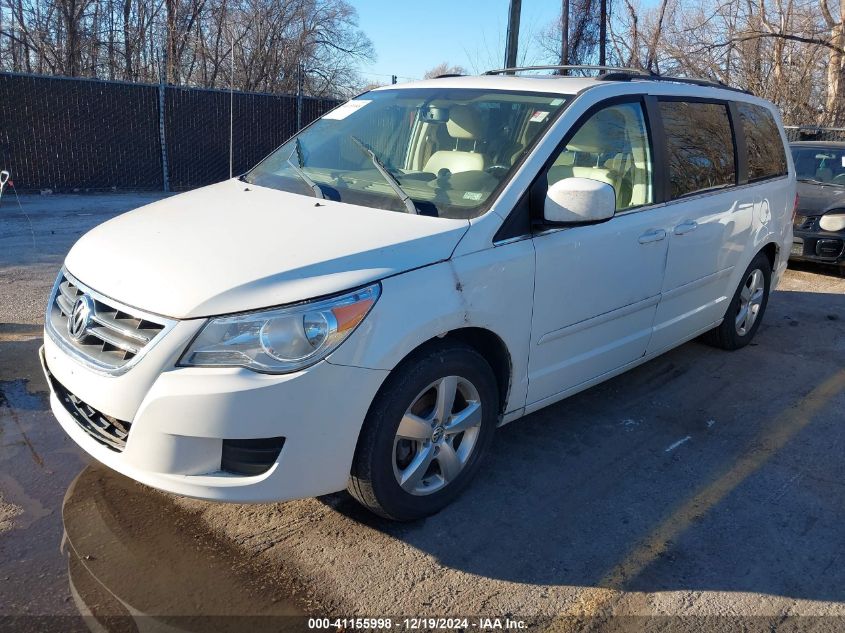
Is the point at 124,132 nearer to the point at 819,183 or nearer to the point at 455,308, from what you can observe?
the point at 819,183

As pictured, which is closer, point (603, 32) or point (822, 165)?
point (822, 165)

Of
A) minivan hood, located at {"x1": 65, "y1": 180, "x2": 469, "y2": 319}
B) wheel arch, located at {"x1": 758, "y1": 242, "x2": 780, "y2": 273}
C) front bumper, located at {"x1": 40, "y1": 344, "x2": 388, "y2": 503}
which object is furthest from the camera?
wheel arch, located at {"x1": 758, "y1": 242, "x2": 780, "y2": 273}

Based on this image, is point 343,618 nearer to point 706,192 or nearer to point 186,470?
point 186,470

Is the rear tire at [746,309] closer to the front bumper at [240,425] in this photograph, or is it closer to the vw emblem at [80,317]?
the front bumper at [240,425]

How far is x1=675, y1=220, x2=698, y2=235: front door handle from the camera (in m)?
4.25

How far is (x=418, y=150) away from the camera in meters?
3.88

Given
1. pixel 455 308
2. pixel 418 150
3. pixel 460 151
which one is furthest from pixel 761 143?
pixel 455 308

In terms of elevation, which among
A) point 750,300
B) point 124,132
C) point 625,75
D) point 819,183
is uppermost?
point 625,75

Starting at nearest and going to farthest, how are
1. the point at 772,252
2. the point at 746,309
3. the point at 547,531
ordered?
the point at 547,531 → the point at 746,309 → the point at 772,252

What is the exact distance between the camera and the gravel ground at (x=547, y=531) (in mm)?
2713

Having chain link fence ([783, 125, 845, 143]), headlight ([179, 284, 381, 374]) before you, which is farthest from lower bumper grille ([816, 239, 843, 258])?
chain link fence ([783, 125, 845, 143])

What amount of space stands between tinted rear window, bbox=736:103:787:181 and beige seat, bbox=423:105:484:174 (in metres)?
2.41

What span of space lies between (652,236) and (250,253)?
7.53 feet

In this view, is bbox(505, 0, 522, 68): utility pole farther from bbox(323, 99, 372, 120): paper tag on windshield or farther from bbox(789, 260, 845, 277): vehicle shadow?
bbox(323, 99, 372, 120): paper tag on windshield
